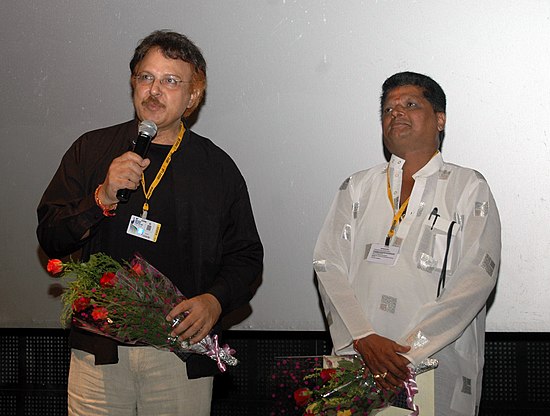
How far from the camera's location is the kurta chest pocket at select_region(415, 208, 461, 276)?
285 centimetres

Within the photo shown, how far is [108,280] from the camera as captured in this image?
7.64 feet

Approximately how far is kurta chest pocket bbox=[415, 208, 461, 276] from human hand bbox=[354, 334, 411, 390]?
33cm

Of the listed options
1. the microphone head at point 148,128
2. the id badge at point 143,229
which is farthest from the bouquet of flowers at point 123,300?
the microphone head at point 148,128

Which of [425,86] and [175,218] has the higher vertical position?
[425,86]

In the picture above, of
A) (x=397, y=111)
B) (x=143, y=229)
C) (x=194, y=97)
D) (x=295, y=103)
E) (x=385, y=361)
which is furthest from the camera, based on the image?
(x=295, y=103)

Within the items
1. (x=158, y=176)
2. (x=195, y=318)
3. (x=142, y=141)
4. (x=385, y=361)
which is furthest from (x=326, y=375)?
(x=142, y=141)

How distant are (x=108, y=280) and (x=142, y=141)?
0.45 meters

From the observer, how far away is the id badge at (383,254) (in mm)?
2891

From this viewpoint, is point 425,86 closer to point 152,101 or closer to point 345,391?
point 152,101

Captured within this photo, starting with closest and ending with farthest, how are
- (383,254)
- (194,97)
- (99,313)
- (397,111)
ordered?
(99,313), (194,97), (383,254), (397,111)

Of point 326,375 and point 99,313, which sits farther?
point 326,375

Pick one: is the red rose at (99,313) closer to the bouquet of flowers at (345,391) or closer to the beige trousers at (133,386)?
the beige trousers at (133,386)

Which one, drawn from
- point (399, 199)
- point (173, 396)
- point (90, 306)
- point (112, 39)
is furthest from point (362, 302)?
point (112, 39)

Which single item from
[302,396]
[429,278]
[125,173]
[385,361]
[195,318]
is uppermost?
[125,173]
